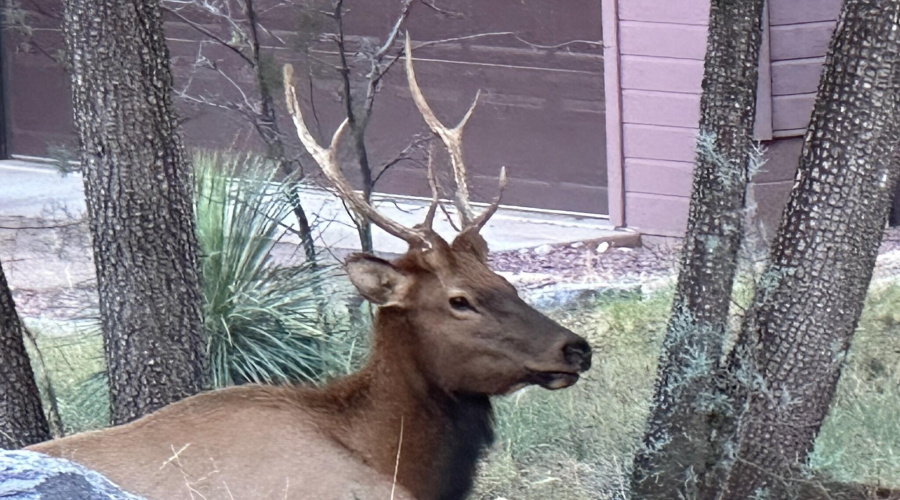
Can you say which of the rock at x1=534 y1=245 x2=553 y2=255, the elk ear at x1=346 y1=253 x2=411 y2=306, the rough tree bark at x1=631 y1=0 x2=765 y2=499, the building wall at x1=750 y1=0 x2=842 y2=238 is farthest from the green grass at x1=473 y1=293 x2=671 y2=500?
the building wall at x1=750 y1=0 x2=842 y2=238

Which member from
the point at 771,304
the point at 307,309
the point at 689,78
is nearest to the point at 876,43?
the point at 771,304

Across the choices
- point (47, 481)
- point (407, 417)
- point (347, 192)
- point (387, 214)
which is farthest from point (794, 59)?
point (47, 481)

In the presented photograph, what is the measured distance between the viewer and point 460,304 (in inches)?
176

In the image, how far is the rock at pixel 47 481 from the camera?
3149 mm

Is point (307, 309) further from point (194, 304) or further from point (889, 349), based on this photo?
point (889, 349)

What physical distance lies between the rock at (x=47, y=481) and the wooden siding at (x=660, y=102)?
6.75 m

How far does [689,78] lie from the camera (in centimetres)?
951

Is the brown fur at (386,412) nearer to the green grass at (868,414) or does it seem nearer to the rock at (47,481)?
the rock at (47,481)

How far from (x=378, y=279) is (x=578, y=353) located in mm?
702

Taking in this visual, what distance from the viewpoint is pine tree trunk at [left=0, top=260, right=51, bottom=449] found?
4.97m

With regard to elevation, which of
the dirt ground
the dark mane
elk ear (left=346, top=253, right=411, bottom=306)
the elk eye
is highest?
elk ear (left=346, top=253, right=411, bottom=306)

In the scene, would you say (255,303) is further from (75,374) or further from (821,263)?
(821,263)

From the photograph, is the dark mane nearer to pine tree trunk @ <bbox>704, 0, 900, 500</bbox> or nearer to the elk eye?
the elk eye

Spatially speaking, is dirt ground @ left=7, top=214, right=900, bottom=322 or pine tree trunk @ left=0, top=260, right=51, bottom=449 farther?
dirt ground @ left=7, top=214, right=900, bottom=322
